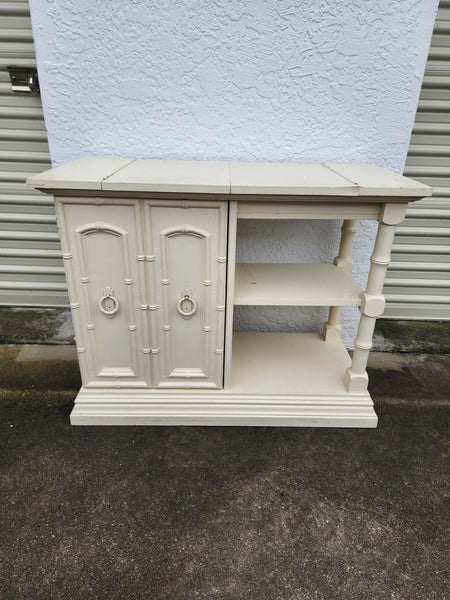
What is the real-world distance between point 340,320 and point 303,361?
53cm

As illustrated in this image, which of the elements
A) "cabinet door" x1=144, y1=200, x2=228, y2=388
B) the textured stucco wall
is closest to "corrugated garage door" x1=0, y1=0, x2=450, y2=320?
the textured stucco wall

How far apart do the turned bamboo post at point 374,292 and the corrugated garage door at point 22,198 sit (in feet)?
7.13

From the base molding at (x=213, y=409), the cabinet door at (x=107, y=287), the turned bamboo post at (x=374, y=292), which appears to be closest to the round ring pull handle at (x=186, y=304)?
the cabinet door at (x=107, y=287)

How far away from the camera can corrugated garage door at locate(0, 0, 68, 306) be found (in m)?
2.39

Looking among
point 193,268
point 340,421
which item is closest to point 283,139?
point 193,268

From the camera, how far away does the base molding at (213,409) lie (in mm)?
2027

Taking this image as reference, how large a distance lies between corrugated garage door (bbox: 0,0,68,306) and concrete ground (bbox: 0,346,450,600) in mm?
1032

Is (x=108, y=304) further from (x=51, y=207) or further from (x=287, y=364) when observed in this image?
(x=51, y=207)

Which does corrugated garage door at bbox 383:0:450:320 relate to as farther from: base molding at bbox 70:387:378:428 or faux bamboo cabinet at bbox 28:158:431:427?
base molding at bbox 70:387:378:428

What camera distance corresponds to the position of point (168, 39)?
2012mm

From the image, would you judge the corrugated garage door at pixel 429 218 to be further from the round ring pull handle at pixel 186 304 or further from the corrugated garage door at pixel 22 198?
the corrugated garage door at pixel 22 198

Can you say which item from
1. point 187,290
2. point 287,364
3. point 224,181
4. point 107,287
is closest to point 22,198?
point 107,287

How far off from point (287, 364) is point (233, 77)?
1.64 m

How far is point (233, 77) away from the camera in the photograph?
2.08m
